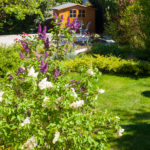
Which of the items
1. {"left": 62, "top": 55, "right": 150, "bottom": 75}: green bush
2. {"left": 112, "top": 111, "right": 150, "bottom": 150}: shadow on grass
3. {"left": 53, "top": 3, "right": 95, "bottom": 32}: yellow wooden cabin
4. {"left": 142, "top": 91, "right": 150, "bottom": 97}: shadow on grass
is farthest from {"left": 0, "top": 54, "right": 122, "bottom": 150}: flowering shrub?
{"left": 53, "top": 3, "right": 95, "bottom": 32}: yellow wooden cabin

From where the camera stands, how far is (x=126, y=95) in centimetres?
739

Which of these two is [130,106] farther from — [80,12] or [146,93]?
[80,12]

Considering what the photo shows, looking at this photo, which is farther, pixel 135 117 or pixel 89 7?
pixel 89 7

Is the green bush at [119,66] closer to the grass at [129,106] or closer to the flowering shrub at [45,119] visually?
the grass at [129,106]

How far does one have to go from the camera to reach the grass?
15.8ft

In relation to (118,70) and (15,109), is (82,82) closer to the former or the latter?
(15,109)

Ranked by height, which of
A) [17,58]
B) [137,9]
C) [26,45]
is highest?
[137,9]

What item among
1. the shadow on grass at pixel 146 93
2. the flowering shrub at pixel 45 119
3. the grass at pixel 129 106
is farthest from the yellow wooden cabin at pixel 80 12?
the flowering shrub at pixel 45 119

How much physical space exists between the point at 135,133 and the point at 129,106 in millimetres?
1481

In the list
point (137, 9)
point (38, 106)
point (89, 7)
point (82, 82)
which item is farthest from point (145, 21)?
point (89, 7)

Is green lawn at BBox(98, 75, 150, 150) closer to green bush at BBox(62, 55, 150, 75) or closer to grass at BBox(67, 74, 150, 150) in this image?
grass at BBox(67, 74, 150, 150)

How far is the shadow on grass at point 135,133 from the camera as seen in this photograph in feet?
15.3

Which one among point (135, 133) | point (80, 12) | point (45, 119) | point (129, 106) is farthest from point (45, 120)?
point (80, 12)

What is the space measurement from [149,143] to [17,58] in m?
5.46
